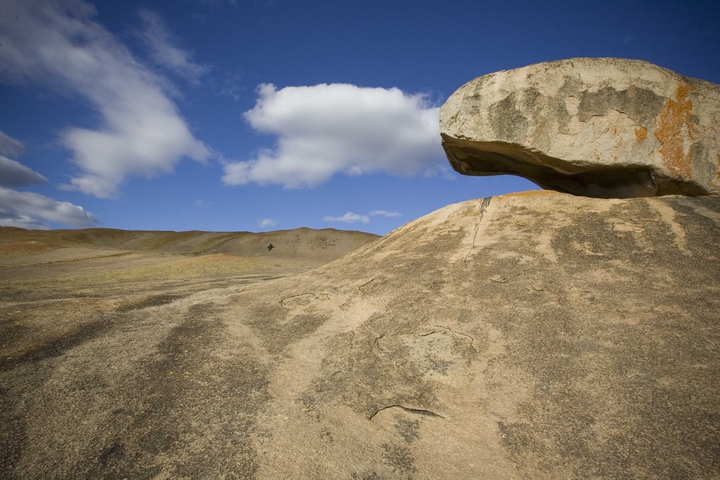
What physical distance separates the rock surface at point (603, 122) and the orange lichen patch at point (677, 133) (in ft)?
0.04

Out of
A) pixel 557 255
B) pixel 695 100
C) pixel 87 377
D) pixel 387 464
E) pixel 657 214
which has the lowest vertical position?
pixel 387 464

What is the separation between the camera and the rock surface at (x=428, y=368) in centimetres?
273

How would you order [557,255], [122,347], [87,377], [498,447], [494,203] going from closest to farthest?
[498,447] < [87,377] < [122,347] < [557,255] < [494,203]

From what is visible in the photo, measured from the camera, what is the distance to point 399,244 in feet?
23.0

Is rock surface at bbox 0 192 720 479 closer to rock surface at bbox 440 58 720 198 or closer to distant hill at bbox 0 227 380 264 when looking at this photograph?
→ rock surface at bbox 440 58 720 198

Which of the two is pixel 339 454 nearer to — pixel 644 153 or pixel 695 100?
pixel 644 153

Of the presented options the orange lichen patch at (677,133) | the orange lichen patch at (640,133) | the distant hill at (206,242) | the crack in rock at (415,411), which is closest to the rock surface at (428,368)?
the crack in rock at (415,411)

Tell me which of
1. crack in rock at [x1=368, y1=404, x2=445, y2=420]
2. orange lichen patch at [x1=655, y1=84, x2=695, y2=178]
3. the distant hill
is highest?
the distant hill

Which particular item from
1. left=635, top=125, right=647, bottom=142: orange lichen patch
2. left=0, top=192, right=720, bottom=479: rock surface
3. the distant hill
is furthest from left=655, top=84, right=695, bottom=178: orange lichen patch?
the distant hill

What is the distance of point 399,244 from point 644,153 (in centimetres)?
392

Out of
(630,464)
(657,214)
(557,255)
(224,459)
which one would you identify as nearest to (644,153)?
(657,214)

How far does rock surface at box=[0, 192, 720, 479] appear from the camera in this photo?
8.95ft

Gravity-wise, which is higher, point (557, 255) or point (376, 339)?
point (557, 255)

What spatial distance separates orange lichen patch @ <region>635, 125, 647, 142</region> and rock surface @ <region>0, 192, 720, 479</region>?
0.93 metres
